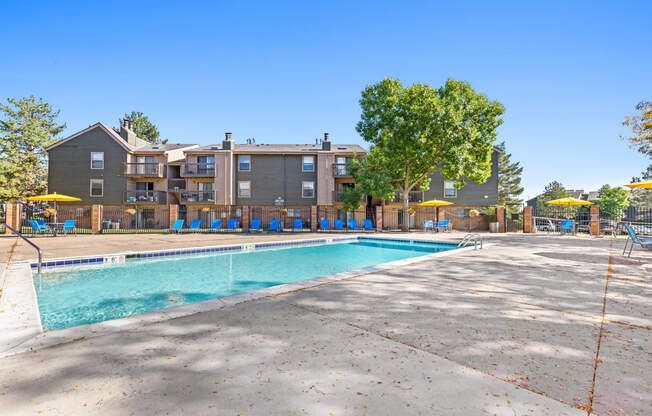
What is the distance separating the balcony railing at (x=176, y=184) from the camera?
2700 cm

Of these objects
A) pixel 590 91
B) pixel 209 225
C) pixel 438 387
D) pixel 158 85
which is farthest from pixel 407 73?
pixel 438 387

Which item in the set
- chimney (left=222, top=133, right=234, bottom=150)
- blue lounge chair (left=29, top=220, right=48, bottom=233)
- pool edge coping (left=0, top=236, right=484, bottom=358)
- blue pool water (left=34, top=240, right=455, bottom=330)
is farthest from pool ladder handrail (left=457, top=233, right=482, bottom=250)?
blue lounge chair (left=29, top=220, right=48, bottom=233)

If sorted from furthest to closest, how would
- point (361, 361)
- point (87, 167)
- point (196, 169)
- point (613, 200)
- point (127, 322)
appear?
point (613, 200) < point (87, 167) < point (196, 169) < point (127, 322) < point (361, 361)

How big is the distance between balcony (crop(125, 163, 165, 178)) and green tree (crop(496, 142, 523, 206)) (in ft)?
145

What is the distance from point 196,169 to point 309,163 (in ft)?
33.2

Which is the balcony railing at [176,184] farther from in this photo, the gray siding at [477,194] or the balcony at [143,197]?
the gray siding at [477,194]

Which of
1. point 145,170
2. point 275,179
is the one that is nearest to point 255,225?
point 275,179

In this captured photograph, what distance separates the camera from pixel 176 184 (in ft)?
89.2

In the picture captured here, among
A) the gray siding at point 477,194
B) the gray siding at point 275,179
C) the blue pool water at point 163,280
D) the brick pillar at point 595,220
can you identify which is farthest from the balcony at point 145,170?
the brick pillar at point 595,220

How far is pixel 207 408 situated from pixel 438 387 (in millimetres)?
1529

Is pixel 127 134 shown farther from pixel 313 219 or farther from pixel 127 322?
pixel 127 322

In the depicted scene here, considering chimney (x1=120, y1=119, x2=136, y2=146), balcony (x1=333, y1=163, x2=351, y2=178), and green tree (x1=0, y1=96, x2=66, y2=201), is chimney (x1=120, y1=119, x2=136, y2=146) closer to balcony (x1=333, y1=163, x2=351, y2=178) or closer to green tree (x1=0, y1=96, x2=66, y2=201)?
green tree (x1=0, y1=96, x2=66, y2=201)

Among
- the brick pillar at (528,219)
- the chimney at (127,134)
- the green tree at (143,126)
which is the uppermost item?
the green tree at (143,126)

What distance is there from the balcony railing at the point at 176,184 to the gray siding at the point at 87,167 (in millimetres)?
3901
